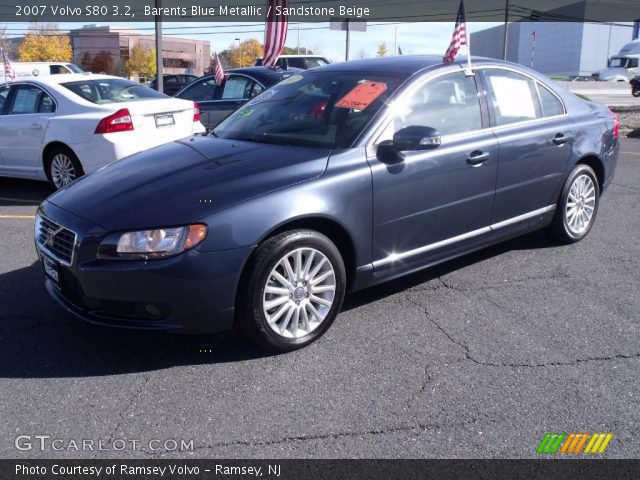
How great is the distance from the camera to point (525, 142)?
4.95 metres

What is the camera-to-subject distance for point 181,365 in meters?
3.63

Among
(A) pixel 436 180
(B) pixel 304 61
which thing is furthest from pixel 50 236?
(B) pixel 304 61

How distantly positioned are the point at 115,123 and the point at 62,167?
99cm

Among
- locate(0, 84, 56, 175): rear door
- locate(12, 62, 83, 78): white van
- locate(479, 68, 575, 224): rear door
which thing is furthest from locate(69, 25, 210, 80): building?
locate(479, 68, 575, 224): rear door

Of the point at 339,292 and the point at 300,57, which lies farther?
the point at 300,57

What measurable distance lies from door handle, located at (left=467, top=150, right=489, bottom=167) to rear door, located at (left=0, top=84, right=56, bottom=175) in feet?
18.2

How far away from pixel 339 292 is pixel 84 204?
158 centimetres

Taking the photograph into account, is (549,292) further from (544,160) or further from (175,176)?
(175,176)

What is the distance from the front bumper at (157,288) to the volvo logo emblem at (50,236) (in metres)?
0.23

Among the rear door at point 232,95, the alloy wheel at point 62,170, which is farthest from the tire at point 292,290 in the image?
the rear door at point 232,95

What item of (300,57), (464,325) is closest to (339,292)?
(464,325)

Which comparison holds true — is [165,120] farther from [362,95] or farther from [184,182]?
[184,182]

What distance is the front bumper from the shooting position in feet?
10.9
